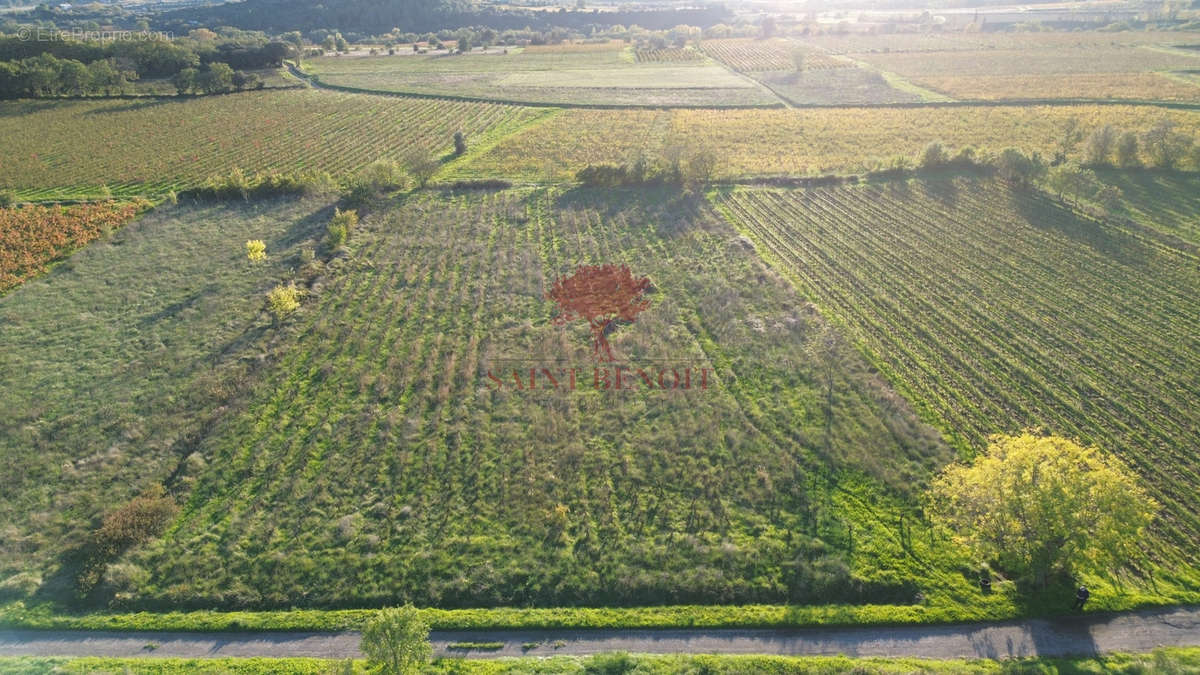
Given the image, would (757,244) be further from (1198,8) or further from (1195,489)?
(1198,8)

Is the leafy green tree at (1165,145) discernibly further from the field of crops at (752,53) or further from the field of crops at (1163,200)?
the field of crops at (752,53)

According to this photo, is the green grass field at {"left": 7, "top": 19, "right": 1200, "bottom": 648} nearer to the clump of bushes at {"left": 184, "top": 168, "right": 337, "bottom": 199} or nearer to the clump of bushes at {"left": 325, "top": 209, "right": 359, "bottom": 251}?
the clump of bushes at {"left": 325, "top": 209, "right": 359, "bottom": 251}

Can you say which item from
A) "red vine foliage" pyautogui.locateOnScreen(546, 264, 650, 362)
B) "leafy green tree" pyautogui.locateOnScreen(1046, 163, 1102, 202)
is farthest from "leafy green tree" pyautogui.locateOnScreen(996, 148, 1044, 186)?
"red vine foliage" pyautogui.locateOnScreen(546, 264, 650, 362)

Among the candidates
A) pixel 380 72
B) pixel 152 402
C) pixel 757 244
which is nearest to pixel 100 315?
pixel 152 402

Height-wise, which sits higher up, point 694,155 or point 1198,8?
point 1198,8

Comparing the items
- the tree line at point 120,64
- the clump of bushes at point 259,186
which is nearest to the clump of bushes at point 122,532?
the clump of bushes at point 259,186
